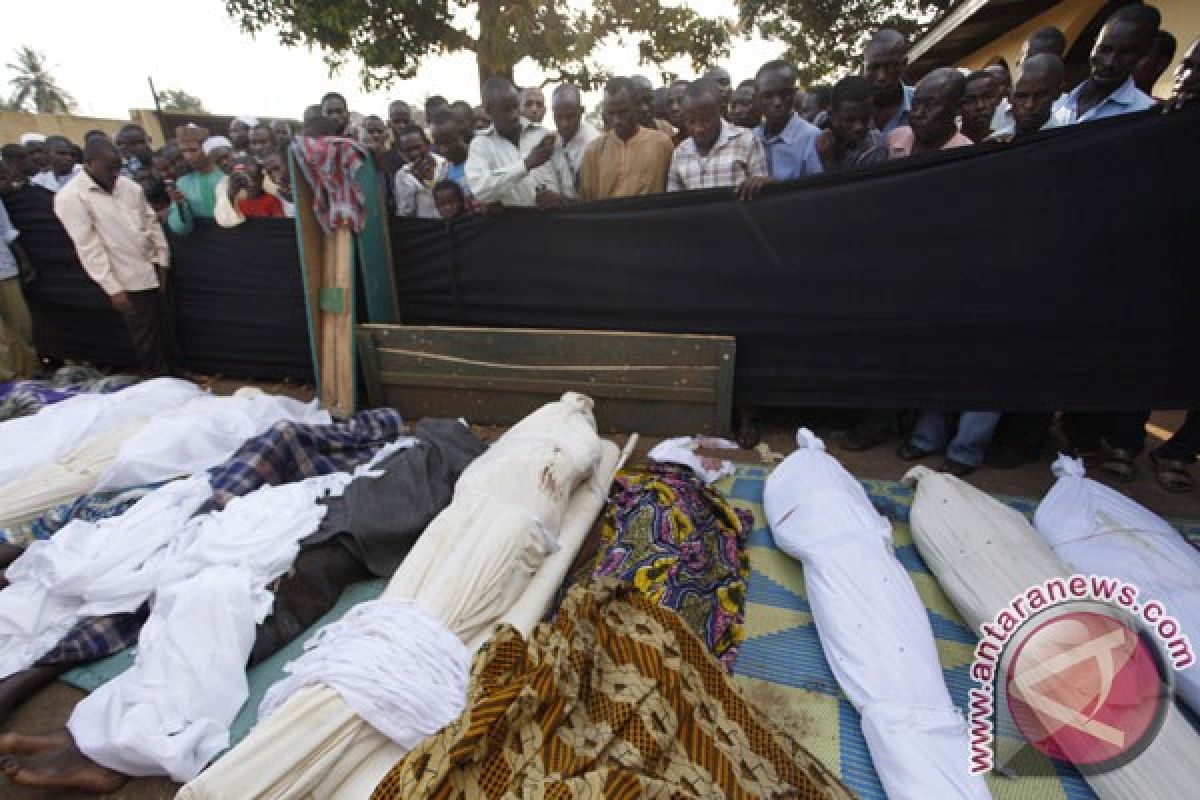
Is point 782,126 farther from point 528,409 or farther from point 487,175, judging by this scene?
point 528,409

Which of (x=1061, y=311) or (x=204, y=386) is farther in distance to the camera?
(x=204, y=386)

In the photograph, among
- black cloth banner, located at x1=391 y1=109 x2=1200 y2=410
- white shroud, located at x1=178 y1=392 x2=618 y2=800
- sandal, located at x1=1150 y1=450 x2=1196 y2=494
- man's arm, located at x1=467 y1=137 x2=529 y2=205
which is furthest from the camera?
man's arm, located at x1=467 y1=137 x2=529 y2=205

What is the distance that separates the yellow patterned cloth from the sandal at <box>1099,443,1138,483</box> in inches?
106

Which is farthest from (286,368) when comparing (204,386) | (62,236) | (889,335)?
(889,335)

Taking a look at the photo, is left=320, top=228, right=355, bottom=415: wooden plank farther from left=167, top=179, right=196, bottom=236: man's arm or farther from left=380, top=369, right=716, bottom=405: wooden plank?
left=167, top=179, right=196, bottom=236: man's arm

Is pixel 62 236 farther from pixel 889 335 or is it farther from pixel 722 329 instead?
pixel 889 335

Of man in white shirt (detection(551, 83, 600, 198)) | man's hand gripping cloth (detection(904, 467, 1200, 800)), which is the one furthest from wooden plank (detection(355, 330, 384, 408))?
man's hand gripping cloth (detection(904, 467, 1200, 800))

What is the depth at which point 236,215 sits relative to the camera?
14.5 ft

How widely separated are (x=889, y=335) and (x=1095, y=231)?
979 millimetres

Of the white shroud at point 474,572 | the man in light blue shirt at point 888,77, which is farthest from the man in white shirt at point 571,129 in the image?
the white shroud at point 474,572

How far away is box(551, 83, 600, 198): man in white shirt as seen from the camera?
12.6 ft

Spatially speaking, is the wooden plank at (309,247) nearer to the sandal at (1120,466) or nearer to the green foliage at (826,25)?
the sandal at (1120,466)

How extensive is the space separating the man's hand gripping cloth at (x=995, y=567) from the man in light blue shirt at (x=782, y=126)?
2.06 m

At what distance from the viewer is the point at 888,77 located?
333cm
